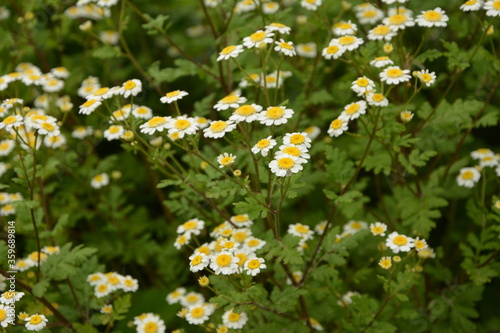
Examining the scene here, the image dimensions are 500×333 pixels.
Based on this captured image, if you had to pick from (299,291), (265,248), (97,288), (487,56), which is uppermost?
(487,56)

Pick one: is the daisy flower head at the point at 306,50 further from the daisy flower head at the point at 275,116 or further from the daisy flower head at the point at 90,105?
the daisy flower head at the point at 90,105

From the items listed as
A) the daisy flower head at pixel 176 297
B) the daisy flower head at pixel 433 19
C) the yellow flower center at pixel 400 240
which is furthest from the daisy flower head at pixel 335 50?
the daisy flower head at pixel 176 297

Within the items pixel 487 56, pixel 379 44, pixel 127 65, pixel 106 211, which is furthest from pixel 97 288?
pixel 127 65

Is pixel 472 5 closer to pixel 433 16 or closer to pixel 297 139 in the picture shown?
pixel 433 16

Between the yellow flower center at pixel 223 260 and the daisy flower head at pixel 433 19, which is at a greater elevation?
the daisy flower head at pixel 433 19

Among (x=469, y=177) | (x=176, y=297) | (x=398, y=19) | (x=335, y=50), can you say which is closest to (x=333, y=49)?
(x=335, y=50)

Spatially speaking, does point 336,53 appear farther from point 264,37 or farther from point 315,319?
point 315,319
